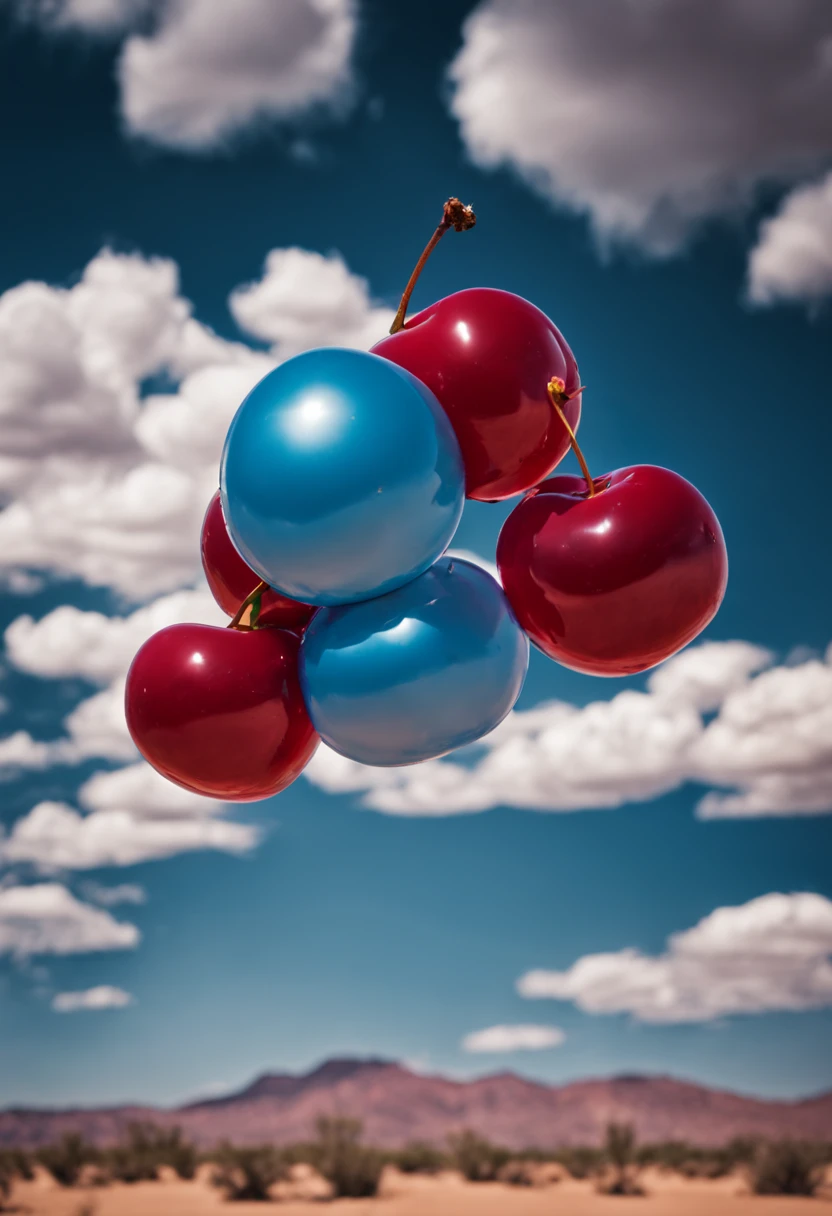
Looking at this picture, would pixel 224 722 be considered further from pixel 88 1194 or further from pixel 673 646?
pixel 88 1194

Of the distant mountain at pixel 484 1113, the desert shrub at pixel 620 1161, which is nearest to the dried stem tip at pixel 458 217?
the desert shrub at pixel 620 1161

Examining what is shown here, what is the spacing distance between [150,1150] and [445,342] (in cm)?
1600

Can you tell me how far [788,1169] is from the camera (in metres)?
14.6

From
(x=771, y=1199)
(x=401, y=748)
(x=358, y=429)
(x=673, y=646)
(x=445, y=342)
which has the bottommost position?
(x=771, y=1199)

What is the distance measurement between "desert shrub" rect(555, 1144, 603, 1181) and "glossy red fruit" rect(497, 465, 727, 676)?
15292mm

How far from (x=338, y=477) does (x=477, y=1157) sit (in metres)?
15.6

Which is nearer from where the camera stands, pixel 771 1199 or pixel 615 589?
pixel 615 589

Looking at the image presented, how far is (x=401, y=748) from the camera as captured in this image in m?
3.29

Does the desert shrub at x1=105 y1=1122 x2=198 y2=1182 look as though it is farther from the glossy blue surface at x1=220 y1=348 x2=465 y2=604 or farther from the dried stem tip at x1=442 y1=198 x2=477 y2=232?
the dried stem tip at x1=442 y1=198 x2=477 y2=232

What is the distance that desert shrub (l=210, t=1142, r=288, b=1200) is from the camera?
14375 millimetres

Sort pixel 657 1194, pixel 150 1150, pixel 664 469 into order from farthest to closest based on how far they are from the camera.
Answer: pixel 150 1150 → pixel 657 1194 → pixel 664 469

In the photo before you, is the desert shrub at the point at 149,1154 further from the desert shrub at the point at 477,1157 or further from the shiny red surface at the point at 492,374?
the shiny red surface at the point at 492,374

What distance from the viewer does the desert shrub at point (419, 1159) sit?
1706 cm

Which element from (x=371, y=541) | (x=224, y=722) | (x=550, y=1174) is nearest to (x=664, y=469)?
(x=371, y=541)
